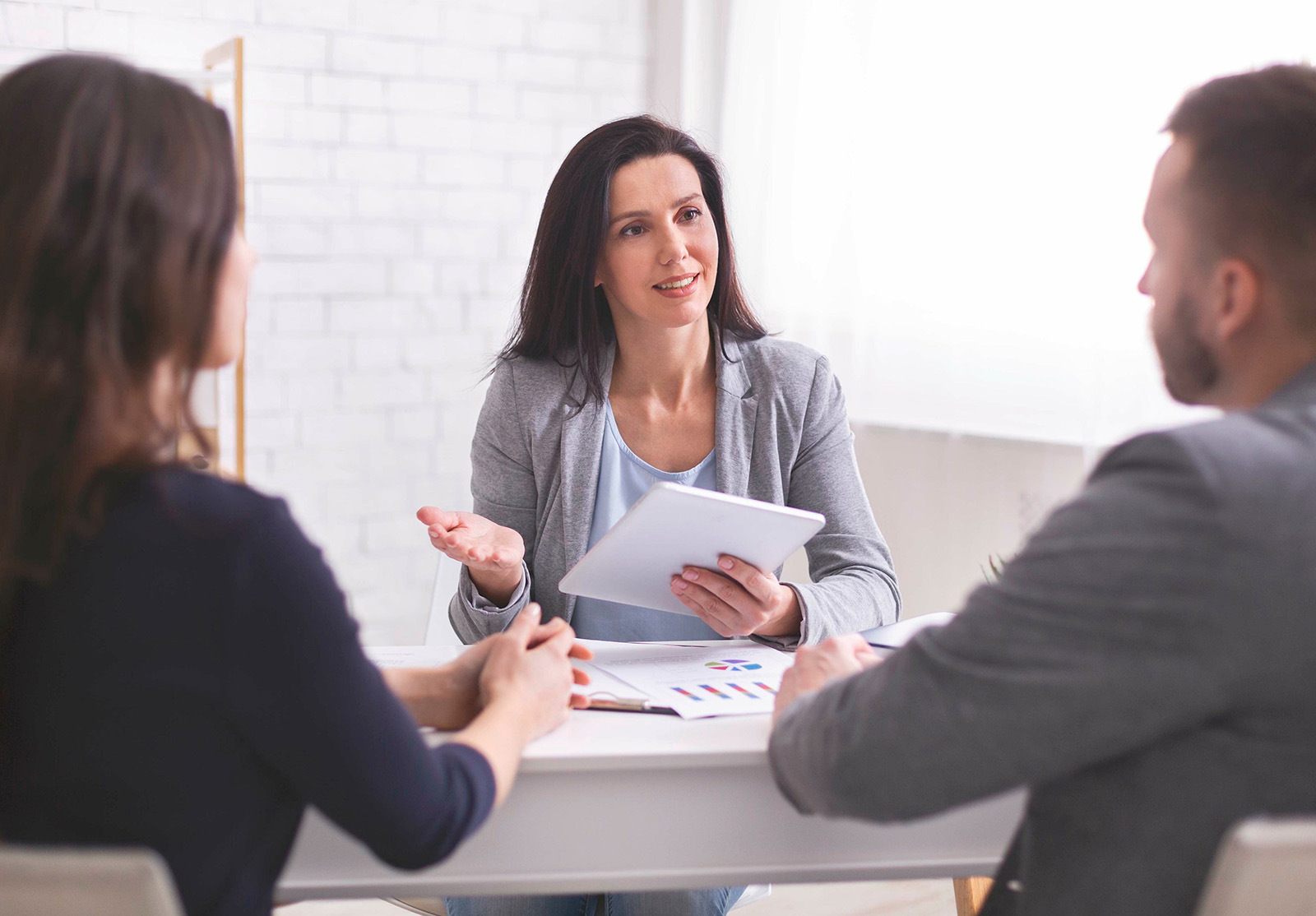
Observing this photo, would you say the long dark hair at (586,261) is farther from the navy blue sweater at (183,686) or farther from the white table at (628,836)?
the navy blue sweater at (183,686)

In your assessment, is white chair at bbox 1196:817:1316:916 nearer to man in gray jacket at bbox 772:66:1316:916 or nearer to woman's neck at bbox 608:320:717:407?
man in gray jacket at bbox 772:66:1316:916

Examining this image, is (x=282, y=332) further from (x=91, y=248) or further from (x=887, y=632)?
(x=91, y=248)

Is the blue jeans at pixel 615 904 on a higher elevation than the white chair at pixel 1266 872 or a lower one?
lower

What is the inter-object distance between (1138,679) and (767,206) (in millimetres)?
2751

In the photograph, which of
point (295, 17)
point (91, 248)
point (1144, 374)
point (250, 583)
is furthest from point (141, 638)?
point (295, 17)

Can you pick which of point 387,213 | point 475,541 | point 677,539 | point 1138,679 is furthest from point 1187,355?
point 387,213

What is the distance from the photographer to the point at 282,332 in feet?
10.7

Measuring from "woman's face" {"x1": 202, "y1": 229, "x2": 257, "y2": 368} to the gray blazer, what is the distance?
35.5 inches

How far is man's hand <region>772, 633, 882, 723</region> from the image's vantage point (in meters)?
1.13

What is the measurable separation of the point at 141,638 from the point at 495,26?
303 cm

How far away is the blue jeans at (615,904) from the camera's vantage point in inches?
59.2

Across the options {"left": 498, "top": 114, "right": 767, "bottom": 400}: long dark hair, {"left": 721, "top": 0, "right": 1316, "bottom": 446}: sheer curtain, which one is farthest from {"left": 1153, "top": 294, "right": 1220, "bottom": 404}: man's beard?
{"left": 721, "top": 0, "right": 1316, "bottom": 446}: sheer curtain

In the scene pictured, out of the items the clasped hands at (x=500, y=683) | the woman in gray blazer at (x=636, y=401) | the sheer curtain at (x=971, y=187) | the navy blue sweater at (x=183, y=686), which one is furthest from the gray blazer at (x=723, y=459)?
the navy blue sweater at (x=183, y=686)

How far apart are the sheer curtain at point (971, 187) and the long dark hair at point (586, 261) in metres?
0.82
